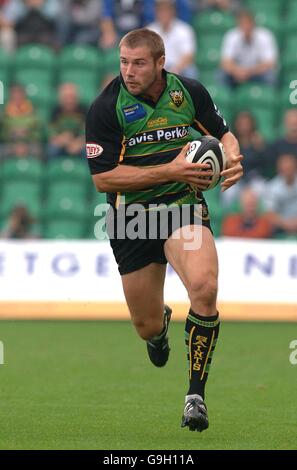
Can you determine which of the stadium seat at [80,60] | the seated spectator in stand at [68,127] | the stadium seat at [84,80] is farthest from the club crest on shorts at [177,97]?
the stadium seat at [80,60]

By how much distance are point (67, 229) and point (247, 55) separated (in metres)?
3.51

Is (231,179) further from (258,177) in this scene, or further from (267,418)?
(258,177)

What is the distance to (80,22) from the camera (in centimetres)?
1769

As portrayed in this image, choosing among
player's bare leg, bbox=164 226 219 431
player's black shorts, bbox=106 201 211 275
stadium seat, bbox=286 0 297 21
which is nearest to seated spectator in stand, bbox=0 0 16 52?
stadium seat, bbox=286 0 297 21

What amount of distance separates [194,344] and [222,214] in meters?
8.20

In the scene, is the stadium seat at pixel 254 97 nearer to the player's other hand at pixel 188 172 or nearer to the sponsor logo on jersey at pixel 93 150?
the sponsor logo on jersey at pixel 93 150

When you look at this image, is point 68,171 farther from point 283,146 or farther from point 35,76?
point 283,146

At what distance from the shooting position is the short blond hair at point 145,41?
23.7 ft

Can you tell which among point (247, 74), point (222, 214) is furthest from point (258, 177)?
point (247, 74)

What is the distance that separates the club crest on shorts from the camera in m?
7.52

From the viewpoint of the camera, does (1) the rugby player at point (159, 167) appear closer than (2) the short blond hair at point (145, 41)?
Yes

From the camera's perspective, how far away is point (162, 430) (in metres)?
6.96

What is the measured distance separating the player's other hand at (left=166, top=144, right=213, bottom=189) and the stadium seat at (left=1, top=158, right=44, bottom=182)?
896cm

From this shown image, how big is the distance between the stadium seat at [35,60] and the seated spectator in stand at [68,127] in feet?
4.65
